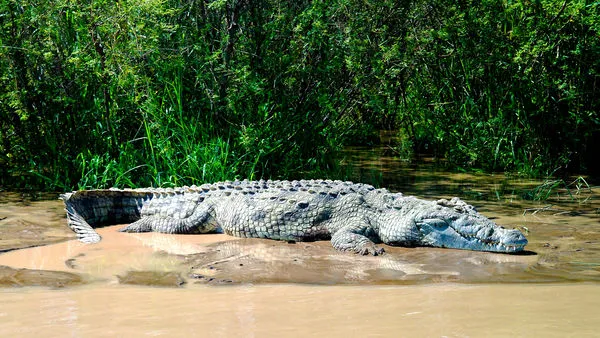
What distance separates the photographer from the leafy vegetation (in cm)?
834

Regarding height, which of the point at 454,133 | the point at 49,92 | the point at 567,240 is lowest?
the point at 567,240

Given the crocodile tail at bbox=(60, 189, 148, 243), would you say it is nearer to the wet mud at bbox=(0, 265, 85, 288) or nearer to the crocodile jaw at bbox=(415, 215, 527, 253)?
the wet mud at bbox=(0, 265, 85, 288)

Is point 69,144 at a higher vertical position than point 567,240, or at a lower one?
higher

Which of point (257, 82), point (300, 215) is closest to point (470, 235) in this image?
point (300, 215)

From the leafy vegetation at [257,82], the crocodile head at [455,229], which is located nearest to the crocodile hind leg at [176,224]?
the leafy vegetation at [257,82]

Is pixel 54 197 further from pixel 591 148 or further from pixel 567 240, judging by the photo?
pixel 591 148

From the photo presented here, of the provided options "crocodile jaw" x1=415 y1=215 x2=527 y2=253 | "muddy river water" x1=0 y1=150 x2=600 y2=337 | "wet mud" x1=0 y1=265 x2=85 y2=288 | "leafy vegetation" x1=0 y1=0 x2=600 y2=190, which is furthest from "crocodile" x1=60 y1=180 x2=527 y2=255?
"wet mud" x1=0 y1=265 x2=85 y2=288

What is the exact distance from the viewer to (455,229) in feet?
20.7

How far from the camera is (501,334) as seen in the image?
3.75 meters

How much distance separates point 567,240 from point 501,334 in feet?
9.58

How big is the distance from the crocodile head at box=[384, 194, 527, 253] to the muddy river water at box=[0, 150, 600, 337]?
108 millimetres

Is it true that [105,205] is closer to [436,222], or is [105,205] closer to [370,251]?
[370,251]

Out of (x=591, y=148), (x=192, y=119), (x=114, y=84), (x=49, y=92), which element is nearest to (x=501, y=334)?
(x=192, y=119)

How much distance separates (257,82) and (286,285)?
423cm
